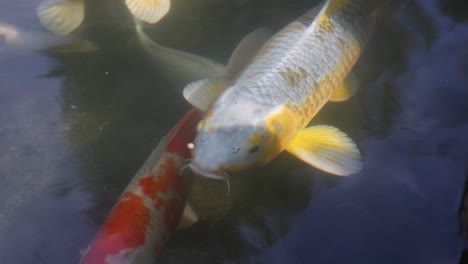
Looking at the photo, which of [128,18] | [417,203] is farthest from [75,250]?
[128,18]

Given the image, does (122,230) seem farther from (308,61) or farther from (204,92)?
(308,61)

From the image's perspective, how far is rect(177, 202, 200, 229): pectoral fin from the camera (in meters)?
2.22

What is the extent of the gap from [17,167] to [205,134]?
1.25 meters

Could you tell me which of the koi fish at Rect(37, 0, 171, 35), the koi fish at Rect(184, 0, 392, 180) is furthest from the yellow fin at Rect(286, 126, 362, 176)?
the koi fish at Rect(37, 0, 171, 35)

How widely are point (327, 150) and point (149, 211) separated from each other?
0.98m

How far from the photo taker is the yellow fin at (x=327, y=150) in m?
2.24

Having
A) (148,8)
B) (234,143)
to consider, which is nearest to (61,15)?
(148,8)

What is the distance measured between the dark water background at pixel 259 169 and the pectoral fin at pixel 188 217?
4 centimetres

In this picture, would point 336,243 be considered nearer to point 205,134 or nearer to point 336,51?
point 205,134

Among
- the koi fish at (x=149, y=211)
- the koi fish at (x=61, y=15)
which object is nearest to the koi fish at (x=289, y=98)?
the koi fish at (x=149, y=211)

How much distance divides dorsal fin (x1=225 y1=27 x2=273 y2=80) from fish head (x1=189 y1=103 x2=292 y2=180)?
2.38ft

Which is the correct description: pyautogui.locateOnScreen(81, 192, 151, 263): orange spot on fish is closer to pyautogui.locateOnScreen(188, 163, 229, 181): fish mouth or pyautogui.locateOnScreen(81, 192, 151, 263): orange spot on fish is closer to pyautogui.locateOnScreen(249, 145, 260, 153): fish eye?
pyautogui.locateOnScreen(188, 163, 229, 181): fish mouth

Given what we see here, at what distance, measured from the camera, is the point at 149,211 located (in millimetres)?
2127

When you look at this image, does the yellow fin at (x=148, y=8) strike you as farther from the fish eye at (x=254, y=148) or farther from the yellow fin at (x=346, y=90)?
the fish eye at (x=254, y=148)
